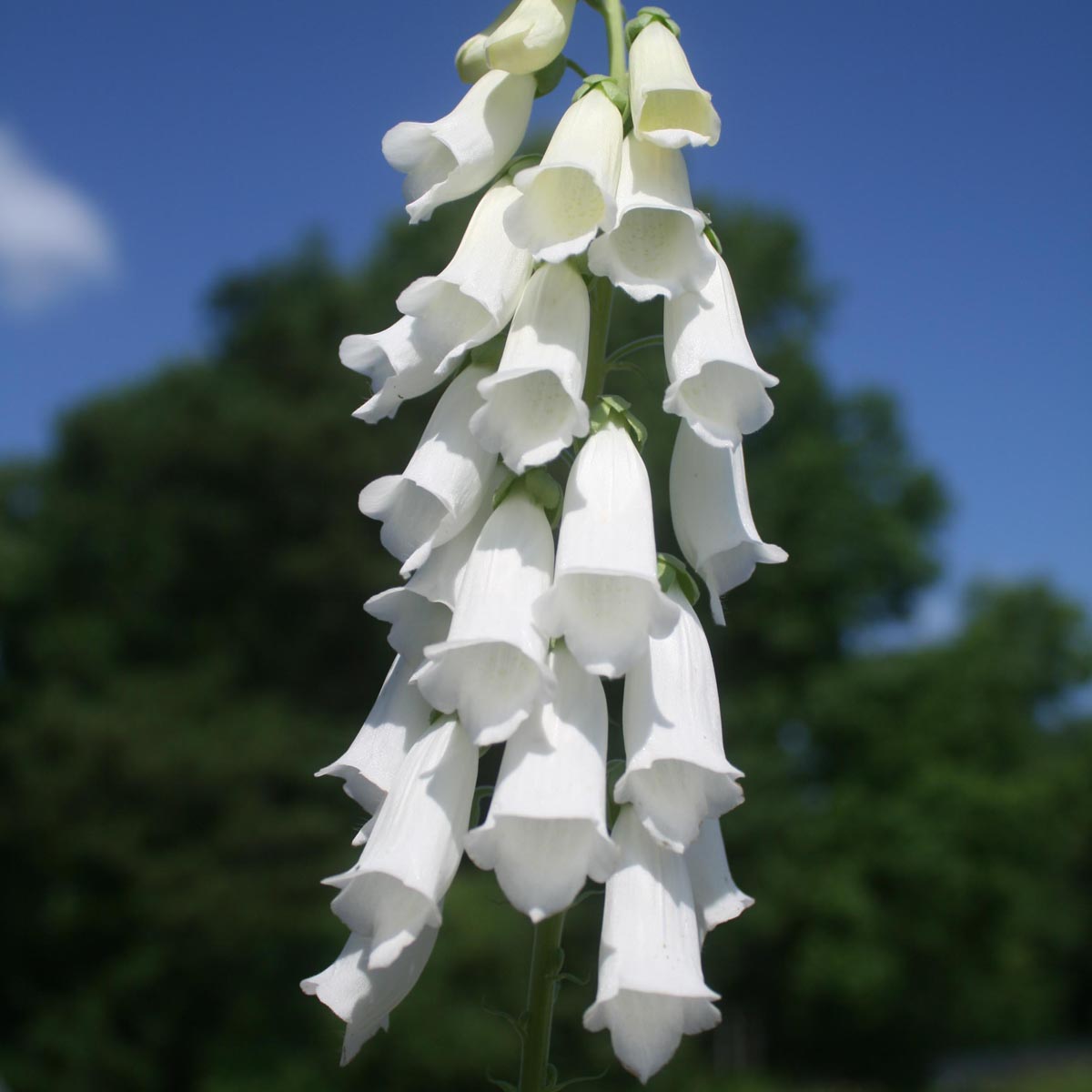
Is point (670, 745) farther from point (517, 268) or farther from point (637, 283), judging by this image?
point (517, 268)

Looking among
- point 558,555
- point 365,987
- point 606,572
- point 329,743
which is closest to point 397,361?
point 558,555

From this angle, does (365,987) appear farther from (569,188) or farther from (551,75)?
(551,75)

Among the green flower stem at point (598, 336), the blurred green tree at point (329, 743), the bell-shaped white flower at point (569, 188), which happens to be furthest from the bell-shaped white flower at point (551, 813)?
the blurred green tree at point (329, 743)

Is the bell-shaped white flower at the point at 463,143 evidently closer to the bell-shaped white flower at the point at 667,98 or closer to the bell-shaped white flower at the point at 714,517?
the bell-shaped white flower at the point at 667,98

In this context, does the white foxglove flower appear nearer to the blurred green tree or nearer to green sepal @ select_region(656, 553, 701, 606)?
green sepal @ select_region(656, 553, 701, 606)

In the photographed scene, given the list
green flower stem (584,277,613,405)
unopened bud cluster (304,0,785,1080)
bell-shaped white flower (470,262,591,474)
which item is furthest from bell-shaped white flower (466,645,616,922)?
green flower stem (584,277,613,405)
